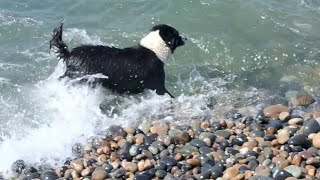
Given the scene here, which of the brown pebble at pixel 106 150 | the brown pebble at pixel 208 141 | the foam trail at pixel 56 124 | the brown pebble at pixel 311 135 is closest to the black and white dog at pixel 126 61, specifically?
the foam trail at pixel 56 124

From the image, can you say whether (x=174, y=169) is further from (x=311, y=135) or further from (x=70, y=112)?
(x=70, y=112)

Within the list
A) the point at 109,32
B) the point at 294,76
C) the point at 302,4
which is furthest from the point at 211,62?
the point at 302,4

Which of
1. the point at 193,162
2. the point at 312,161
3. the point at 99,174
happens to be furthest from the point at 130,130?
the point at 312,161

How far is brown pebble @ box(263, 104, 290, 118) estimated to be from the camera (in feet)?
21.9

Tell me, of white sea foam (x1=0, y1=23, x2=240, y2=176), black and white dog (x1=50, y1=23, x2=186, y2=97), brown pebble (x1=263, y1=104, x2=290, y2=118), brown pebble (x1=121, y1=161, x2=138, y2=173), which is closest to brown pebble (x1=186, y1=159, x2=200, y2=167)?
brown pebble (x1=121, y1=161, x2=138, y2=173)

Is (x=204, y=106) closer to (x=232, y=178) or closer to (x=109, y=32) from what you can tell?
(x=232, y=178)

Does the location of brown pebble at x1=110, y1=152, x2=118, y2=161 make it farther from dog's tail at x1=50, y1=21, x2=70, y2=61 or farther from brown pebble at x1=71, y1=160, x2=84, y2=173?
dog's tail at x1=50, y1=21, x2=70, y2=61

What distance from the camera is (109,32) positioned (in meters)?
9.14

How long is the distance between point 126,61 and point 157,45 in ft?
1.75

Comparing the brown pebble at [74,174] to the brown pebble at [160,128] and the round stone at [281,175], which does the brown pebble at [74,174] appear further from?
the round stone at [281,175]

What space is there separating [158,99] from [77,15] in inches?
120

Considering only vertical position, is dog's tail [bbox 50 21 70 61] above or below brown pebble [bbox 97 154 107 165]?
A: above

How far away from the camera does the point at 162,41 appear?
7566mm

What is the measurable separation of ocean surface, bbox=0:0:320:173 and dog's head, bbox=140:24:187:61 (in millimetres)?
505
